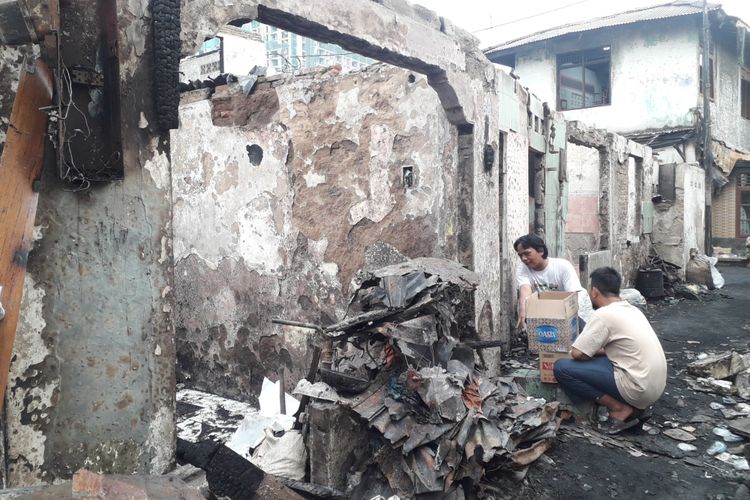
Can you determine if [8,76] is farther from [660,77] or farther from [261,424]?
[660,77]

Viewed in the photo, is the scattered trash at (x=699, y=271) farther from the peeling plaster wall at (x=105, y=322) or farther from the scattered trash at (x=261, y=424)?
the peeling plaster wall at (x=105, y=322)

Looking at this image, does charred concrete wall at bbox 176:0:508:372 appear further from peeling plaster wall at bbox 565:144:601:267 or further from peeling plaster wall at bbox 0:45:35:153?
peeling plaster wall at bbox 565:144:601:267

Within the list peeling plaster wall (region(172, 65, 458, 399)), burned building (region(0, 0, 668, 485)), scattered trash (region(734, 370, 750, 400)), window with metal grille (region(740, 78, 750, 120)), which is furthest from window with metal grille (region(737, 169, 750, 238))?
peeling plaster wall (region(172, 65, 458, 399))

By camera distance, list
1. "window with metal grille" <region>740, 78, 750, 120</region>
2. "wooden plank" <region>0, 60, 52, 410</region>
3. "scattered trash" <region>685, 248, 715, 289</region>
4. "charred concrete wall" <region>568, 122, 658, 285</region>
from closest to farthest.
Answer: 1. "wooden plank" <region>0, 60, 52, 410</region>
2. "charred concrete wall" <region>568, 122, 658, 285</region>
3. "scattered trash" <region>685, 248, 715, 289</region>
4. "window with metal grille" <region>740, 78, 750, 120</region>

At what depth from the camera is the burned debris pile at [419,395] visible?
10.9 ft

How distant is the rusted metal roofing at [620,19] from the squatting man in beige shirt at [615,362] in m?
13.1

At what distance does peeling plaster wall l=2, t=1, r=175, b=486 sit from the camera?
7.30 feet

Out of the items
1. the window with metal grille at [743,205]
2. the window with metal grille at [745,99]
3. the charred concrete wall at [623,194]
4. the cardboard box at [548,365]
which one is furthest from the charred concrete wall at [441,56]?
the window with metal grille at [745,99]

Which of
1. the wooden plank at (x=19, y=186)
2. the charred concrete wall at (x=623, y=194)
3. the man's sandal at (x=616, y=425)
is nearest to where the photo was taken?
the wooden plank at (x=19, y=186)

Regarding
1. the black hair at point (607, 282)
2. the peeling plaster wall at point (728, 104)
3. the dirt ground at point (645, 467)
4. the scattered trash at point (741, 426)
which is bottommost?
the dirt ground at point (645, 467)

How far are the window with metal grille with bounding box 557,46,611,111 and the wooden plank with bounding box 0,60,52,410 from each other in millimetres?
16211

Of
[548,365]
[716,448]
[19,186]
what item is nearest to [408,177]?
[548,365]

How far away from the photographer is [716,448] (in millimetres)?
4156

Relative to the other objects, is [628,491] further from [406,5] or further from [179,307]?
[179,307]
